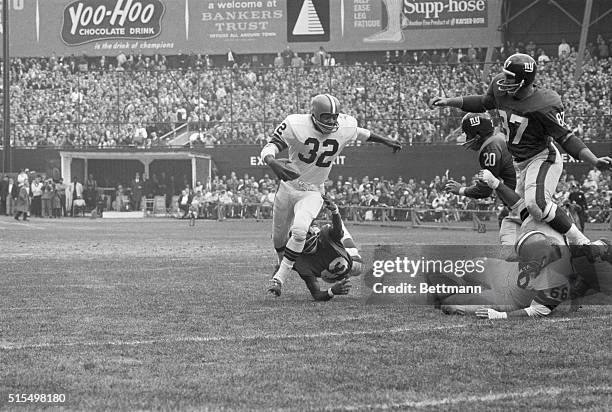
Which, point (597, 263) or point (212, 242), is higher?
point (597, 263)

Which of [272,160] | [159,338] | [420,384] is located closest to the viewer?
[420,384]

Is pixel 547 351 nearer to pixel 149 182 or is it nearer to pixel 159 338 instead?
pixel 159 338

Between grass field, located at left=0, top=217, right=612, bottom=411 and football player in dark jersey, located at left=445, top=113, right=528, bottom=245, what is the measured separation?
4.11 feet

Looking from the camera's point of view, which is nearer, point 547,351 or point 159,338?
point 547,351

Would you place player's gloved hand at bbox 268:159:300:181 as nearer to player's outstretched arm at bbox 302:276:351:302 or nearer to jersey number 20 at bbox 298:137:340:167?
jersey number 20 at bbox 298:137:340:167

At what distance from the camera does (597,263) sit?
348 inches

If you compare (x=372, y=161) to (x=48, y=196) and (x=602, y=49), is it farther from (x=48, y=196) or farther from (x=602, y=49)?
(x=48, y=196)

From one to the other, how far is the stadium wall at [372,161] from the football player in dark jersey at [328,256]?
26.9 metres

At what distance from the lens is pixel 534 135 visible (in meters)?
9.16

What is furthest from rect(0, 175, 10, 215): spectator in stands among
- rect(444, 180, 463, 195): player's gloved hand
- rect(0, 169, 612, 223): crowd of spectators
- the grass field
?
rect(444, 180, 463, 195): player's gloved hand

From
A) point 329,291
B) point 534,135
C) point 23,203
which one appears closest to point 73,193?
point 23,203

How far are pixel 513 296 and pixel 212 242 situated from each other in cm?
1462

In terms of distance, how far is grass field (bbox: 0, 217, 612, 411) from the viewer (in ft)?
17.9

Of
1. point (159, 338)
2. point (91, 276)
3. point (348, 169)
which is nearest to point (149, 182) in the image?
point (348, 169)
